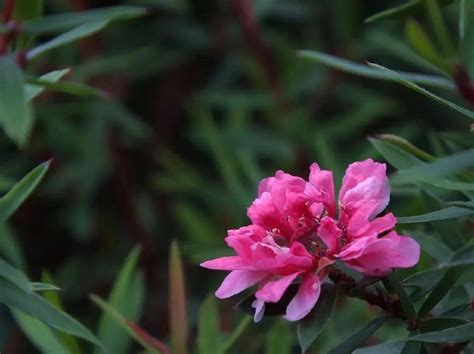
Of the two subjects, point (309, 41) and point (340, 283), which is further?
point (309, 41)

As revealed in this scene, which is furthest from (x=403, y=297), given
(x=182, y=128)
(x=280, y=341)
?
(x=182, y=128)

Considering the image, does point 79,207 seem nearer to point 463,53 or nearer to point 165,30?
point 165,30

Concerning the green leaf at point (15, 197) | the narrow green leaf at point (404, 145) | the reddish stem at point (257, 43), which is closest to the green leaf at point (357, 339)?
→ the narrow green leaf at point (404, 145)

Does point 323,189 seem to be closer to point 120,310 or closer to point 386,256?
point 386,256

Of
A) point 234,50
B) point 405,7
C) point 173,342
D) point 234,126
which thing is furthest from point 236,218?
point 405,7

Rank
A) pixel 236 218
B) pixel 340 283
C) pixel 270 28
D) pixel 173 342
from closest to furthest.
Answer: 1. pixel 340 283
2. pixel 173 342
3. pixel 236 218
4. pixel 270 28

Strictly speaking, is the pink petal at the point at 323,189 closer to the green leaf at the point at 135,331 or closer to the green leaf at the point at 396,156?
the green leaf at the point at 396,156

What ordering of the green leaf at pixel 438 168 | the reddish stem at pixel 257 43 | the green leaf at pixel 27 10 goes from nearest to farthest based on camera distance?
1. the green leaf at pixel 438 168
2. the green leaf at pixel 27 10
3. the reddish stem at pixel 257 43
